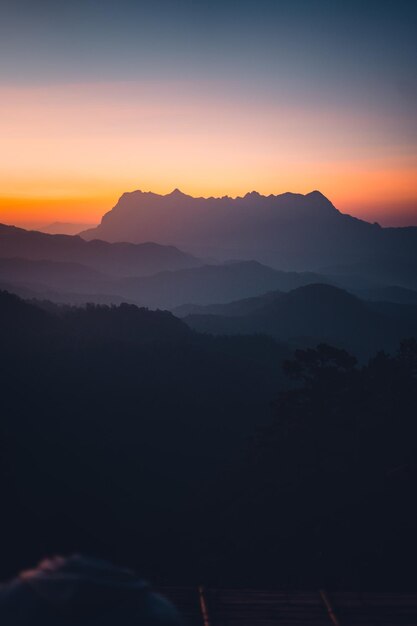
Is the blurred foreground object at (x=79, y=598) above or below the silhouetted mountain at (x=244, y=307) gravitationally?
below

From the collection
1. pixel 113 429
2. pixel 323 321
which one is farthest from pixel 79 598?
pixel 323 321

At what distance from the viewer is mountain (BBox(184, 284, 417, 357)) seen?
92.9 meters

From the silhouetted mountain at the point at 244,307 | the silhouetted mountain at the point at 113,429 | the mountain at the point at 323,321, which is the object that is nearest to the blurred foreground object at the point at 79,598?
the silhouetted mountain at the point at 113,429

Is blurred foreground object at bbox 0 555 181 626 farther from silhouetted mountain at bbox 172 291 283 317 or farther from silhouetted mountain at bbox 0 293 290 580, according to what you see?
silhouetted mountain at bbox 172 291 283 317

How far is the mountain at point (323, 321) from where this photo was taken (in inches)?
3659

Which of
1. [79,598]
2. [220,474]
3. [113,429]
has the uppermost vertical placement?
[79,598]

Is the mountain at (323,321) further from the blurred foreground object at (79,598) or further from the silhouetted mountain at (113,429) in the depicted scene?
the blurred foreground object at (79,598)

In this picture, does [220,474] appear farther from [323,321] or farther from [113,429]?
[323,321]

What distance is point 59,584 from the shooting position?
3.45 meters

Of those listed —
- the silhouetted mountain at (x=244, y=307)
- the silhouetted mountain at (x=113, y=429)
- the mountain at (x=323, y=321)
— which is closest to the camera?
the silhouetted mountain at (x=113, y=429)

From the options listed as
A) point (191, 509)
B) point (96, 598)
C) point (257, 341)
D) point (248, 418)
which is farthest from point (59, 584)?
point (257, 341)

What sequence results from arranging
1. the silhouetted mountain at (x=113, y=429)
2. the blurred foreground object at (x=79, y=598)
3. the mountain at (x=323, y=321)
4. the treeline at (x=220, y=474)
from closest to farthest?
1. the blurred foreground object at (x=79, y=598)
2. the treeline at (x=220, y=474)
3. the silhouetted mountain at (x=113, y=429)
4. the mountain at (x=323, y=321)

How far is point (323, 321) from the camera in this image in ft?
344

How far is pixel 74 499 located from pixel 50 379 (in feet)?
45.8
